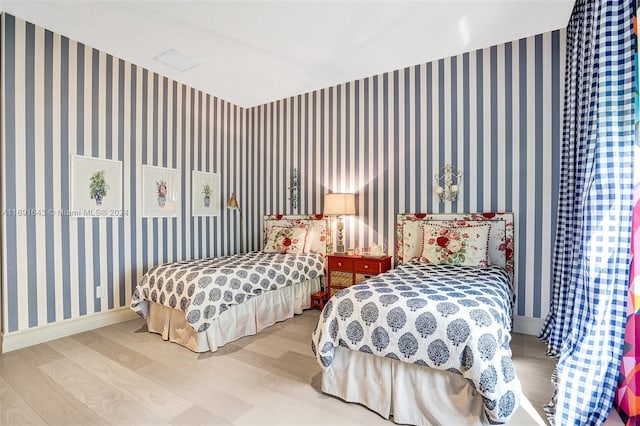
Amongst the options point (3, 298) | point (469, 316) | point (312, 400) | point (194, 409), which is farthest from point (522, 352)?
point (3, 298)

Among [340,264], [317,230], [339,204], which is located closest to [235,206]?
[317,230]

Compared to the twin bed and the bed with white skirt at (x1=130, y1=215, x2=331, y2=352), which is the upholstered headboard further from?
the twin bed

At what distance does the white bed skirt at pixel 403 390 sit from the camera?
1694 mm

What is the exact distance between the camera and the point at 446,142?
3479 mm

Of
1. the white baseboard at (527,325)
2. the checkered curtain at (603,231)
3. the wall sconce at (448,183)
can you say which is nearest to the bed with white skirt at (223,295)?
the wall sconce at (448,183)

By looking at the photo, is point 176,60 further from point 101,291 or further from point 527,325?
point 527,325

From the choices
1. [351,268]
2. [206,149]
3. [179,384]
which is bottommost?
[179,384]

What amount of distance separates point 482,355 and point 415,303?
40cm

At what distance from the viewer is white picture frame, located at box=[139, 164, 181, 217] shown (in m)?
3.65

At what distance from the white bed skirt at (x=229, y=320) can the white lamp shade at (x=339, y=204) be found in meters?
0.95

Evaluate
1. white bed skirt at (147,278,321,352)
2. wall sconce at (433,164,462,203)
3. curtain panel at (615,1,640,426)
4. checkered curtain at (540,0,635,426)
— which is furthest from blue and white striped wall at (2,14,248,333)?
curtain panel at (615,1,640,426)

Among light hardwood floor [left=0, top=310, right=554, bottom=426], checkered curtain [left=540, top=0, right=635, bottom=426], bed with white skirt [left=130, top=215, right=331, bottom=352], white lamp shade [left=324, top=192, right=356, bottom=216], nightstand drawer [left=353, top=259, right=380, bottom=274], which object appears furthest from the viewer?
white lamp shade [left=324, top=192, right=356, bottom=216]

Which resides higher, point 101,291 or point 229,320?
point 101,291

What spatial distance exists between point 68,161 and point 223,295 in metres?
1.93
